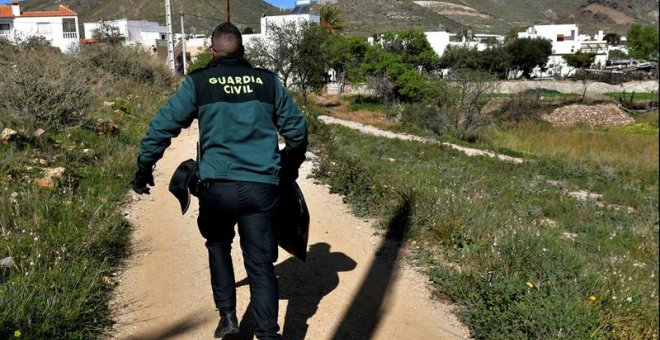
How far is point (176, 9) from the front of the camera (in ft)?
540

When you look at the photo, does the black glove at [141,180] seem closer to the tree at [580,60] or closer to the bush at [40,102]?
the bush at [40,102]

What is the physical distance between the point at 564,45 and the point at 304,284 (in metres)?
102

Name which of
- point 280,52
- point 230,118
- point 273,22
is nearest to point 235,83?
point 230,118

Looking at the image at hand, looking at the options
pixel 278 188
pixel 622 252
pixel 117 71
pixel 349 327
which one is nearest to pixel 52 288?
pixel 278 188

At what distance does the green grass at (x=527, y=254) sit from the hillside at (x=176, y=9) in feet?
456

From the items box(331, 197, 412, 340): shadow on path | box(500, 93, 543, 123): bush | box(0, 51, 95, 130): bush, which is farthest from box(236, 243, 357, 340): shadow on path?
box(500, 93, 543, 123): bush

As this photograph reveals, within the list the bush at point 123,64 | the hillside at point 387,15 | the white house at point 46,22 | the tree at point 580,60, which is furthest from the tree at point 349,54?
the hillside at point 387,15

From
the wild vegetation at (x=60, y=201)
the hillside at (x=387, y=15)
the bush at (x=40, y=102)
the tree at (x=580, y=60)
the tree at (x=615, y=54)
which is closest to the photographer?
the wild vegetation at (x=60, y=201)

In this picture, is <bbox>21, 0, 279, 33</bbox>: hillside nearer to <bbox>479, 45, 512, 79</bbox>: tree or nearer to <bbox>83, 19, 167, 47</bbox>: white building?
<bbox>83, 19, 167, 47</bbox>: white building

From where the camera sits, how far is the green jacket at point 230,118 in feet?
9.62

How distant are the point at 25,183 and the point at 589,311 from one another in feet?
18.7

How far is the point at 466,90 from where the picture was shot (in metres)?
26.3

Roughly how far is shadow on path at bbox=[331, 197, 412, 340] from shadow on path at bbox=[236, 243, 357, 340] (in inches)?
9.9

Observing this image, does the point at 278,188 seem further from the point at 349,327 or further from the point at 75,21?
the point at 75,21
